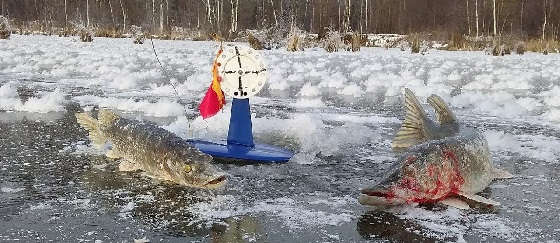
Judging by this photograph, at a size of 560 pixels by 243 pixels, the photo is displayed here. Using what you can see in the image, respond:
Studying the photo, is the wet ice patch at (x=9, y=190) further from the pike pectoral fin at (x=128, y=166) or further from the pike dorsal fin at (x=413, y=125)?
the pike dorsal fin at (x=413, y=125)

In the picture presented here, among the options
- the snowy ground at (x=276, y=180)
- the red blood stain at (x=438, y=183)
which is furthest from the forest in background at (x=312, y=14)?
the red blood stain at (x=438, y=183)

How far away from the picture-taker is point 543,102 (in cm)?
862

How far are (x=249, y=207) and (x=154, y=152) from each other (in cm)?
87

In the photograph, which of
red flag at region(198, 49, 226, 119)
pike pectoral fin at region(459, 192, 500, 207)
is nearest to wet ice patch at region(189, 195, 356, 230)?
pike pectoral fin at region(459, 192, 500, 207)

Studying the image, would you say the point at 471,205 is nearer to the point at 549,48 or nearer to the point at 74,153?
A: the point at 74,153

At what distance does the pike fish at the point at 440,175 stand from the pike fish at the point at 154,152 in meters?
0.98

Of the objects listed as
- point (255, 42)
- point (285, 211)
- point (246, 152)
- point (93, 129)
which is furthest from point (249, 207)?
point (255, 42)

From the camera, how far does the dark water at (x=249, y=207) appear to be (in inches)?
115

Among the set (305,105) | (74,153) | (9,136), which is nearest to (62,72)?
(305,105)

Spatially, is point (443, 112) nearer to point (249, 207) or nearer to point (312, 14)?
point (249, 207)

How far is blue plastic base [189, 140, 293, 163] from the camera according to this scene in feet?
14.8

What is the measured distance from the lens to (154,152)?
3834 mm

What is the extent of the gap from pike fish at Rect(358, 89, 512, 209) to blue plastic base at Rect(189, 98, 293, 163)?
1188 millimetres

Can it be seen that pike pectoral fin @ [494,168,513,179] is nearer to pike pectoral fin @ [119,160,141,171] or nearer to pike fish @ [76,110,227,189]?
pike fish @ [76,110,227,189]
